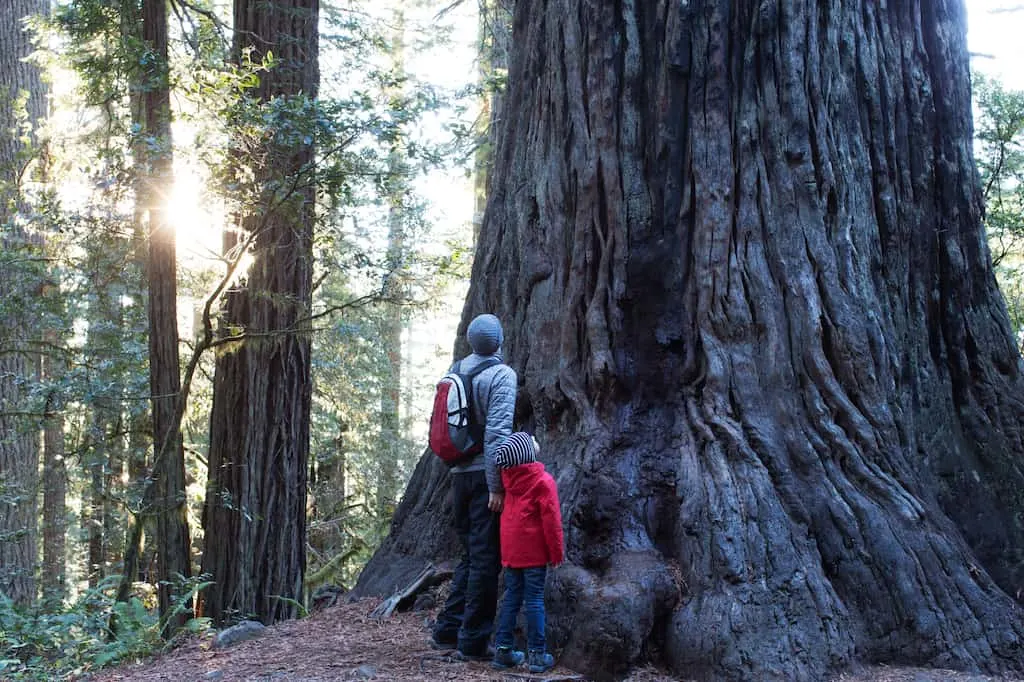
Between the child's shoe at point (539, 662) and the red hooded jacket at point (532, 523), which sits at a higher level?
the red hooded jacket at point (532, 523)

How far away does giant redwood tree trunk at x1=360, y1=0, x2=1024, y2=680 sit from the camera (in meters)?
4.80

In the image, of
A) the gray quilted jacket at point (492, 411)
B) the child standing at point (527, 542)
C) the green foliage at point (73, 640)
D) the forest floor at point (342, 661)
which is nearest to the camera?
the forest floor at point (342, 661)

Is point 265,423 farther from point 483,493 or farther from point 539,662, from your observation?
point 539,662

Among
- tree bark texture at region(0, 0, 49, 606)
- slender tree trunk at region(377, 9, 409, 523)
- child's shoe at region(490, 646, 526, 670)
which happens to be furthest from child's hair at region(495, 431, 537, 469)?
tree bark texture at region(0, 0, 49, 606)

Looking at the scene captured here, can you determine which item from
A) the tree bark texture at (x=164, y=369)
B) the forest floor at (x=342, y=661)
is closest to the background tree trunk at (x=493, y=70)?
the tree bark texture at (x=164, y=369)

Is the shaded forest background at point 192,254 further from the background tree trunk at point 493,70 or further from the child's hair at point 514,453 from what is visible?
the child's hair at point 514,453

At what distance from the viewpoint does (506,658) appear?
4828 mm

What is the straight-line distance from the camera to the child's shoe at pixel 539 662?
15.5ft

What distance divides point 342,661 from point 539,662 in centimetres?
126

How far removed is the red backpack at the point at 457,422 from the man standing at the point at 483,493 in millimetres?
35

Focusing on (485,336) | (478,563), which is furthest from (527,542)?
(485,336)

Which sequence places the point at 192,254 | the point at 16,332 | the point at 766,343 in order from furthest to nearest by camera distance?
the point at 192,254
the point at 16,332
the point at 766,343

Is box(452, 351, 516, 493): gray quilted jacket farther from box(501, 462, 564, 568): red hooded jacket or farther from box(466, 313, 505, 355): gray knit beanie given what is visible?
box(501, 462, 564, 568): red hooded jacket

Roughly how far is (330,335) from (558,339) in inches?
249
